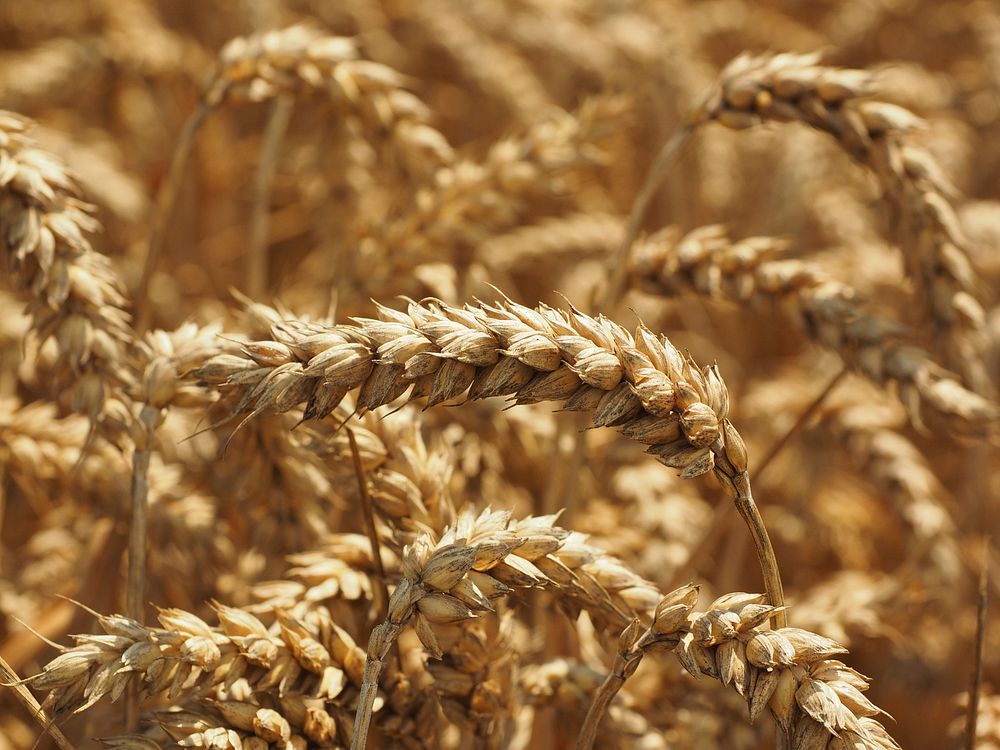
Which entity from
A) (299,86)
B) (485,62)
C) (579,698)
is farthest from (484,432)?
(485,62)

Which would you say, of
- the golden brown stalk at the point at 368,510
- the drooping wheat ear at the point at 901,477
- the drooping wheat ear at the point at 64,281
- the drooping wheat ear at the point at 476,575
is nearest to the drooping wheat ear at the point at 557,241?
the drooping wheat ear at the point at 901,477

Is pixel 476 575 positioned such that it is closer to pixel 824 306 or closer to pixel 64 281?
pixel 64 281

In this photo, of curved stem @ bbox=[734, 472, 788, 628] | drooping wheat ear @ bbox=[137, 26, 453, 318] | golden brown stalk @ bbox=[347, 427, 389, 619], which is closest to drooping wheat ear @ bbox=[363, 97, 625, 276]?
drooping wheat ear @ bbox=[137, 26, 453, 318]

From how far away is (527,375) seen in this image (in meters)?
1.24

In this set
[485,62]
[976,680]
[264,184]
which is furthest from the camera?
[485,62]

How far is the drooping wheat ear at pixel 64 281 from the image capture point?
5.19 ft

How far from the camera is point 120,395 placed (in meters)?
1.62

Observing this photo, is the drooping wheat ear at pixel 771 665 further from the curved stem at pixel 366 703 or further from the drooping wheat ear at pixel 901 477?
the drooping wheat ear at pixel 901 477

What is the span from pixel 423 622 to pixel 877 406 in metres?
1.77

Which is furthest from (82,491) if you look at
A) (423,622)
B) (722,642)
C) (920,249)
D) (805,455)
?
(805,455)

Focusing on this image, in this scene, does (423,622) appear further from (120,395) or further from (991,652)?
(991,652)

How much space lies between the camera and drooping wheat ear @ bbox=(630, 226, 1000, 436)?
1858 mm

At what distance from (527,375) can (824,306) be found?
0.90 m

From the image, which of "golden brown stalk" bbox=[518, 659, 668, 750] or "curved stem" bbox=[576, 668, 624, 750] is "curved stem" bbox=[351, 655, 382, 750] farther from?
"golden brown stalk" bbox=[518, 659, 668, 750]
